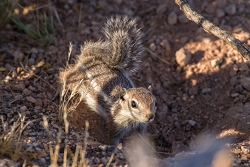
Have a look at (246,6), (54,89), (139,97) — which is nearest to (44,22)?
(54,89)

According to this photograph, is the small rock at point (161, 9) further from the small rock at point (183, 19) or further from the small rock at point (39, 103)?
the small rock at point (39, 103)

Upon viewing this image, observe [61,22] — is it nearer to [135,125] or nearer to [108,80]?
[108,80]

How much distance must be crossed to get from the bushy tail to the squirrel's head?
53 centimetres

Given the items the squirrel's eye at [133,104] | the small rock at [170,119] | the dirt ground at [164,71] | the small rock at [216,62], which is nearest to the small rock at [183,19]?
the dirt ground at [164,71]

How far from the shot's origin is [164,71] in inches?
259

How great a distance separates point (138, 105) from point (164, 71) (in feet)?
4.67

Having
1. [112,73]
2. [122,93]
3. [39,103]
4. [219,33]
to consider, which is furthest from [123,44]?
[219,33]

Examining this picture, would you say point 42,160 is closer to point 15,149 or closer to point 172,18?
point 15,149

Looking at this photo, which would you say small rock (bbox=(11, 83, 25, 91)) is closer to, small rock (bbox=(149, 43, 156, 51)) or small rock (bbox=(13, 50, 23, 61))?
small rock (bbox=(13, 50, 23, 61))

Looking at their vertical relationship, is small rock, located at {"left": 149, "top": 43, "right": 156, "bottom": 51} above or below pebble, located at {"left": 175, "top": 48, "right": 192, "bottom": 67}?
above

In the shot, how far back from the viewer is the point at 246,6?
7160 millimetres

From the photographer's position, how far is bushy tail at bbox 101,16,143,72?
230 inches

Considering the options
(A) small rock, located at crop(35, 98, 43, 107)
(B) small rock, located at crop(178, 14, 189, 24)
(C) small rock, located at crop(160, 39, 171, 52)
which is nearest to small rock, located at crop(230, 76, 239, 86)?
(C) small rock, located at crop(160, 39, 171, 52)

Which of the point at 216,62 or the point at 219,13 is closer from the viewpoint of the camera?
the point at 216,62
